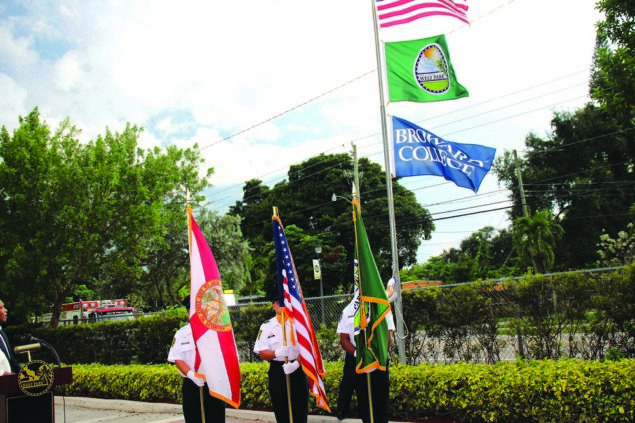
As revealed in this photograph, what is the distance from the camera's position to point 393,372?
822 centimetres

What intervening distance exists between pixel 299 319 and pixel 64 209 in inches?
525

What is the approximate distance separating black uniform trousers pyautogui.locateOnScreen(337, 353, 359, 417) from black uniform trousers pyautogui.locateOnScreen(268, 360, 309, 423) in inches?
43.8

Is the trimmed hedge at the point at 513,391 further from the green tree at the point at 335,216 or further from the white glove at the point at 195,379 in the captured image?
the green tree at the point at 335,216

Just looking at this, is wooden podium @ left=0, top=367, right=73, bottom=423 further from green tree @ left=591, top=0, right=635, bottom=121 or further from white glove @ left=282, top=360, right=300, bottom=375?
green tree @ left=591, top=0, right=635, bottom=121

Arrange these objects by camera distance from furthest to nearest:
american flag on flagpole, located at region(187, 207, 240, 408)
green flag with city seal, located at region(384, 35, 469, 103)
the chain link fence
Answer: green flag with city seal, located at region(384, 35, 469, 103) → the chain link fence → american flag on flagpole, located at region(187, 207, 240, 408)

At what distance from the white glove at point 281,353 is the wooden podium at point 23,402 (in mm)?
2083

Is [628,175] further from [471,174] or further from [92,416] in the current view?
[92,416]

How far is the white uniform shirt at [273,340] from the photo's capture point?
6152 millimetres

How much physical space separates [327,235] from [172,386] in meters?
32.4

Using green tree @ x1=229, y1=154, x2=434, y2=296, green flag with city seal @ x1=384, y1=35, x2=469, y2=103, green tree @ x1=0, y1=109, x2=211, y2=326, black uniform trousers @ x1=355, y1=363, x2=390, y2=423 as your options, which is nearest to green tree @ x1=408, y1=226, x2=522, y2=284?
green tree @ x1=229, y1=154, x2=434, y2=296

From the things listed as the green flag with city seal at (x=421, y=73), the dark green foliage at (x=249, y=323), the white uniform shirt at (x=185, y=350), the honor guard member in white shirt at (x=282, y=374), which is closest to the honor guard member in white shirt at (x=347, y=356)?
the honor guard member in white shirt at (x=282, y=374)

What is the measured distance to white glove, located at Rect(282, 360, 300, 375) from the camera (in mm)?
5980

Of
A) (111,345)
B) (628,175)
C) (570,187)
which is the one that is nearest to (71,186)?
(111,345)

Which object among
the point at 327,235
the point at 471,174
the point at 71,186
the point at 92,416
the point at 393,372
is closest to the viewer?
the point at 393,372
